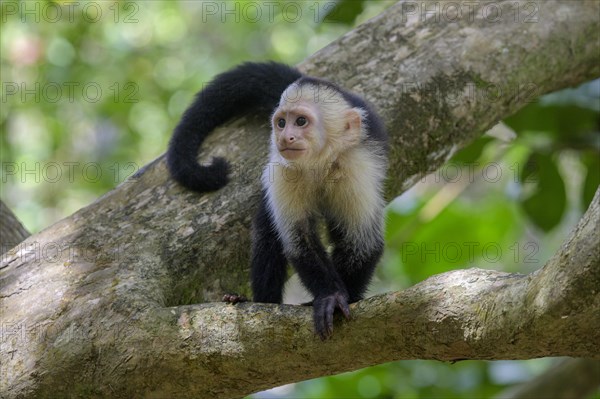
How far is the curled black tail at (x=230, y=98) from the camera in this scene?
12.8 ft

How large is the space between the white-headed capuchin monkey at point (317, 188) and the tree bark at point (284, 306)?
0.71 feet

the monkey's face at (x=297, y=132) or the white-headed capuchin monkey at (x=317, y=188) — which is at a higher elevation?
the monkey's face at (x=297, y=132)

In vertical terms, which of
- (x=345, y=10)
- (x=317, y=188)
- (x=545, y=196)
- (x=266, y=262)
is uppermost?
(x=345, y=10)

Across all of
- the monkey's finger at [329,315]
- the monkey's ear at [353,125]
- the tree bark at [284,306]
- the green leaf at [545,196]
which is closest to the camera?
the tree bark at [284,306]

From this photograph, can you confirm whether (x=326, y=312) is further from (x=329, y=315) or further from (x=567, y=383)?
(x=567, y=383)

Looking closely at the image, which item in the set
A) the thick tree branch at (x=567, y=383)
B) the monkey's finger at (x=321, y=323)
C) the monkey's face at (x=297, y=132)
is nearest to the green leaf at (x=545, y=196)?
the thick tree branch at (x=567, y=383)

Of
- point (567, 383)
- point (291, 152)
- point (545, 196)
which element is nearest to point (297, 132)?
point (291, 152)

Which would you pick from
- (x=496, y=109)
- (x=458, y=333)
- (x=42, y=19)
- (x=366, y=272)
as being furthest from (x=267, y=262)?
(x=42, y=19)

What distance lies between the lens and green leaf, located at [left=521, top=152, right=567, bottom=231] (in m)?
4.55

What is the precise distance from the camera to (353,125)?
11.3ft

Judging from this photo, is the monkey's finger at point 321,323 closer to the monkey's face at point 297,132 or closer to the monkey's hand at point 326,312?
the monkey's hand at point 326,312

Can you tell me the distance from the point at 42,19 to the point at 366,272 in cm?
559

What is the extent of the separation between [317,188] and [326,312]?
3.19 ft

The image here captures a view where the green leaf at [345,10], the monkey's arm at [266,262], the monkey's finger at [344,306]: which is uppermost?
the green leaf at [345,10]
